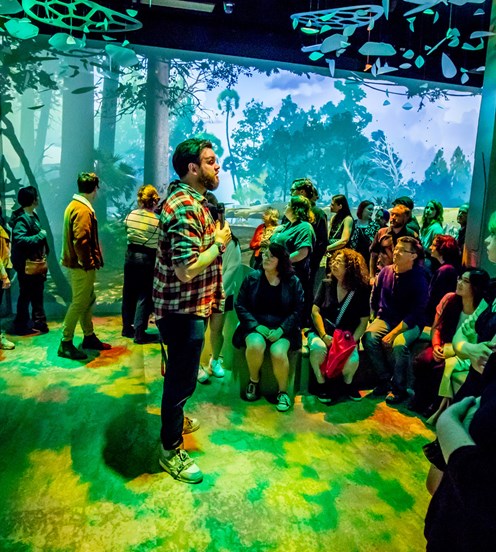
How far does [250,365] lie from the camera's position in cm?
357

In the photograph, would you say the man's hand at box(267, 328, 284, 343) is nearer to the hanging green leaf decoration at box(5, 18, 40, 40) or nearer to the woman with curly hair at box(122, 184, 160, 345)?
the woman with curly hair at box(122, 184, 160, 345)

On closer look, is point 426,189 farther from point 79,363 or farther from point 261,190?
point 79,363

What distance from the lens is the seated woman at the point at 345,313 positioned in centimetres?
361

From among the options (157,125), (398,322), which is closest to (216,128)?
(157,125)

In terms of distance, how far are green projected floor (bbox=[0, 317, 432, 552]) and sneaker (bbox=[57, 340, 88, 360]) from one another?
44cm

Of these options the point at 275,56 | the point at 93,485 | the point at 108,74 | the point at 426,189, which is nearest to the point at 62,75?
the point at 108,74

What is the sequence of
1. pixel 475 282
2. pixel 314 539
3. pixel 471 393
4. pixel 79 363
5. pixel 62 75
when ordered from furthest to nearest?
pixel 62 75, pixel 79 363, pixel 475 282, pixel 314 539, pixel 471 393

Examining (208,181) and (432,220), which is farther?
(432,220)

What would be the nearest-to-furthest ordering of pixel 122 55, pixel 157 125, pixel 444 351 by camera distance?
1. pixel 444 351
2. pixel 122 55
3. pixel 157 125

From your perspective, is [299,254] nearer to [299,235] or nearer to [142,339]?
[299,235]

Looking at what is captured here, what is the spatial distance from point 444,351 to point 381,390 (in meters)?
0.72

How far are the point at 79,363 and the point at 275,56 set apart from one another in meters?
4.86

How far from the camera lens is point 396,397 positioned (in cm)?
363

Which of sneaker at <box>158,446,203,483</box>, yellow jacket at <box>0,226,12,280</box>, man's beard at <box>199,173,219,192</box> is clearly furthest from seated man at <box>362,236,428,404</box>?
yellow jacket at <box>0,226,12,280</box>
